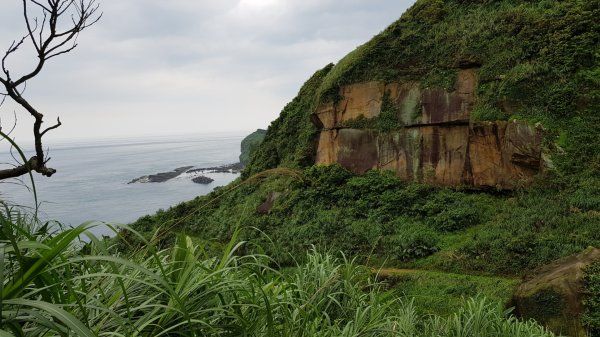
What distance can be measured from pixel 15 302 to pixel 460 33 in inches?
759

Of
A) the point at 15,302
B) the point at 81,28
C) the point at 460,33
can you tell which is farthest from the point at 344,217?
the point at 15,302

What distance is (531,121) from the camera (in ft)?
46.4

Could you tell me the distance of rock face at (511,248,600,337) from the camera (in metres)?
7.59

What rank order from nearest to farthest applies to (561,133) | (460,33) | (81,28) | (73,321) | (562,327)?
(73,321)
(81,28)
(562,327)
(561,133)
(460,33)

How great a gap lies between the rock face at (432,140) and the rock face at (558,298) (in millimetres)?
6470

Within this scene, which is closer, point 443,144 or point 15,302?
point 15,302

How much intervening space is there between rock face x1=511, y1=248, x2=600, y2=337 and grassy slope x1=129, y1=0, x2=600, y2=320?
103 inches

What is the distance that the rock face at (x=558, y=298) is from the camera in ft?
24.9

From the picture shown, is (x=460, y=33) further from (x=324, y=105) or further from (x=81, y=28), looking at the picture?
(x=81, y=28)

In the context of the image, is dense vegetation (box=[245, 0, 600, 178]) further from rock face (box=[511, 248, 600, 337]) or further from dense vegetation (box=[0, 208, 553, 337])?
dense vegetation (box=[0, 208, 553, 337])

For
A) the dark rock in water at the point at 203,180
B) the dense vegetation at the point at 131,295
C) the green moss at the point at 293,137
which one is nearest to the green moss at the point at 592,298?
the dense vegetation at the point at 131,295

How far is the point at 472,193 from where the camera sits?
15641mm

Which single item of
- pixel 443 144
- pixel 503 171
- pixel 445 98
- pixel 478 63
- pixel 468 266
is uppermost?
pixel 478 63

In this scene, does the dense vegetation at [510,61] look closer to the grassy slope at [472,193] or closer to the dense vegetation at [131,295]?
the grassy slope at [472,193]
